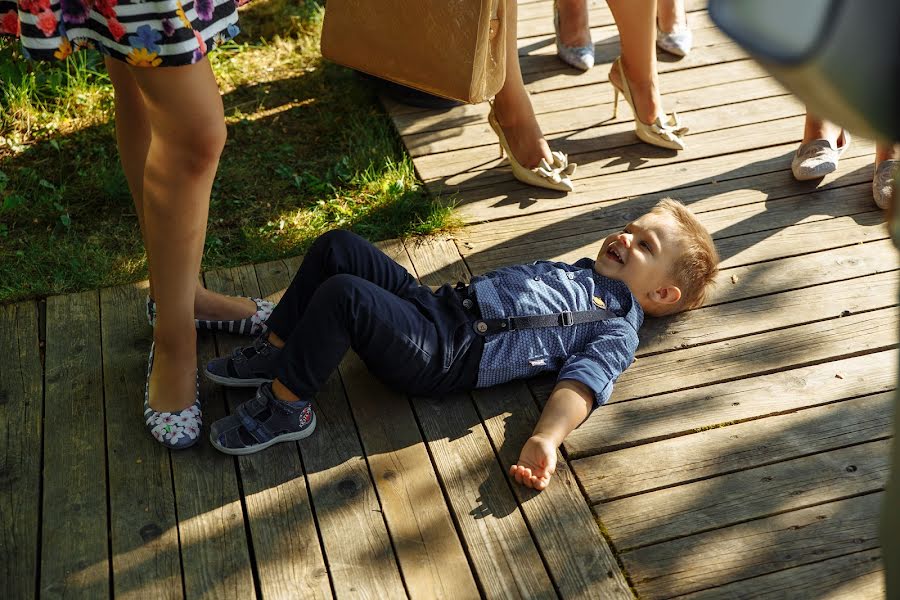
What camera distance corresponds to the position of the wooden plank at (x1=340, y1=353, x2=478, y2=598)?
1.80 m

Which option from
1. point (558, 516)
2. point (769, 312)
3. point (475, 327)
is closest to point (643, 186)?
point (769, 312)

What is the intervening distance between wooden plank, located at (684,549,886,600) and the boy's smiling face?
75 cm

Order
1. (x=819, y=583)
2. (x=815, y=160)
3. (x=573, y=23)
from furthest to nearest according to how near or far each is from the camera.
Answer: (x=573, y=23) → (x=815, y=160) → (x=819, y=583)

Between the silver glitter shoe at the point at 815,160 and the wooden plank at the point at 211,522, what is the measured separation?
191 cm

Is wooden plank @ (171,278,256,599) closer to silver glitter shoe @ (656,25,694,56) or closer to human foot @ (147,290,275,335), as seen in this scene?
human foot @ (147,290,275,335)

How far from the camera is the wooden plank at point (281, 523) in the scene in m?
1.80

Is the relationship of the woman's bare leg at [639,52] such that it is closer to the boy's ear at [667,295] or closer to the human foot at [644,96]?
the human foot at [644,96]

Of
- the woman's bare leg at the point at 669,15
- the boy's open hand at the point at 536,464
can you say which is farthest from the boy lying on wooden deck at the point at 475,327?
the woman's bare leg at the point at 669,15

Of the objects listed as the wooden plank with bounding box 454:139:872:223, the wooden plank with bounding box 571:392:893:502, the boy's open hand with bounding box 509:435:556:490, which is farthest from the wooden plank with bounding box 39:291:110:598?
the wooden plank with bounding box 454:139:872:223

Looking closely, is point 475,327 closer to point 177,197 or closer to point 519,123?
point 177,197

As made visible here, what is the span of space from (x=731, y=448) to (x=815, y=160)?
4.03ft

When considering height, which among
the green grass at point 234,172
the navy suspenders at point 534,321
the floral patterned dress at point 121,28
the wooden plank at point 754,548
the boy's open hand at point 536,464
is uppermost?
the floral patterned dress at point 121,28

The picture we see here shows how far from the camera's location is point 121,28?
1.61m

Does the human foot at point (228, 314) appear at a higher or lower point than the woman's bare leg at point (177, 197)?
lower
